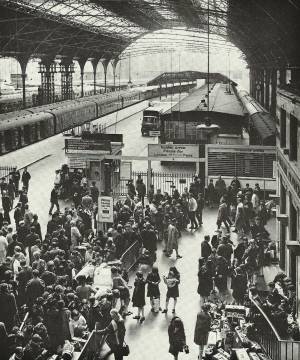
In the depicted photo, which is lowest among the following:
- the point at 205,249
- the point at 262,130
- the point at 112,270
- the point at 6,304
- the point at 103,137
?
the point at 205,249

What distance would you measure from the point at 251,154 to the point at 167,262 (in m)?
7.69

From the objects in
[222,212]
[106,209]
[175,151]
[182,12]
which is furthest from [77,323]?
[182,12]

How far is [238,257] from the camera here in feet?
50.7

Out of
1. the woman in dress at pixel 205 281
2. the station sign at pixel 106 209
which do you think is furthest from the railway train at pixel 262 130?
the woman in dress at pixel 205 281

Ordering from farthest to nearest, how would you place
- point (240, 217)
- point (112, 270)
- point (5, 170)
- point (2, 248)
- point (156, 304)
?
point (5, 170), point (240, 217), point (2, 248), point (156, 304), point (112, 270)

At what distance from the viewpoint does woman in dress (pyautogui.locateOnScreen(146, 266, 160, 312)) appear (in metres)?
13.0

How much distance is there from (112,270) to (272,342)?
412cm

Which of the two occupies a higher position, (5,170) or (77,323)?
Answer: (5,170)

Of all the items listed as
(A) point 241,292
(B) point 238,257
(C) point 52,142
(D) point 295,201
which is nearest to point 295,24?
(D) point 295,201

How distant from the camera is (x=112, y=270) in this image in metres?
12.8

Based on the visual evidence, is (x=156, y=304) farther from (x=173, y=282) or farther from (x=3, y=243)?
(x=3, y=243)

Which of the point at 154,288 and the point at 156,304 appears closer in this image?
the point at 154,288

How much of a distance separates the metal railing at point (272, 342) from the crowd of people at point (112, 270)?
2.26 feet

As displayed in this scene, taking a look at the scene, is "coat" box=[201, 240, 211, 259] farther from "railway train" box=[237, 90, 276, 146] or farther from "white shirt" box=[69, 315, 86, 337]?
"railway train" box=[237, 90, 276, 146]
